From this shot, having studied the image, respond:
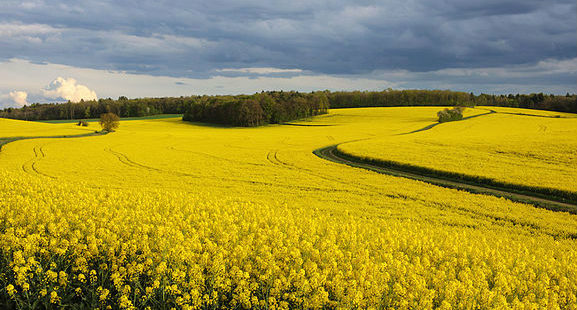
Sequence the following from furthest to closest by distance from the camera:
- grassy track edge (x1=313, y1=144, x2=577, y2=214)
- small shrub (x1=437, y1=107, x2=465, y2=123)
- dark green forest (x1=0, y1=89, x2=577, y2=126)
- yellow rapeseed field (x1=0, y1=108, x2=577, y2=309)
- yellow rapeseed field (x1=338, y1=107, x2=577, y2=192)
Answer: dark green forest (x1=0, y1=89, x2=577, y2=126), small shrub (x1=437, y1=107, x2=465, y2=123), yellow rapeseed field (x1=338, y1=107, x2=577, y2=192), grassy track edge (x1=313, y1=144, x2=577, y2=214), yellow rapeseed field (x1=0, y1=108, x2=577, y2=309)

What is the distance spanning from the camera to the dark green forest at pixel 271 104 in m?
104

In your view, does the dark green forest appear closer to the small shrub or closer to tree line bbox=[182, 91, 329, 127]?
tree line bbox=[182, 91, 329, 127]

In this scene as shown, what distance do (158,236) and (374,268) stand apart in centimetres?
508


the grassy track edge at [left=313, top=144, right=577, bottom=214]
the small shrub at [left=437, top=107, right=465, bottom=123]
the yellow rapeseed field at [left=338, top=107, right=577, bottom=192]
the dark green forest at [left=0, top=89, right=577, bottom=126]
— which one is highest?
the dark green forest at [left=0, top=89, right=577, bottom=126]

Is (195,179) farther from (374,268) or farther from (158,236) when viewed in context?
(374,268)

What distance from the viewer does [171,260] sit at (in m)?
7.37

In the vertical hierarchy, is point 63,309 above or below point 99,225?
below

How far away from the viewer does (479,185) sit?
25.0m

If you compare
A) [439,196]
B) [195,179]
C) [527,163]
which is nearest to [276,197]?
[195,179]

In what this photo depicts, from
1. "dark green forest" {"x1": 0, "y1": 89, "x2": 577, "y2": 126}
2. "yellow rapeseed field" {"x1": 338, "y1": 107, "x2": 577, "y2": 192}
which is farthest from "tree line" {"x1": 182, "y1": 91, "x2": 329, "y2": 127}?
"yellow rapeseed field" {"x1": 338, "y1": 107, "x2": 577, "y2": 192}

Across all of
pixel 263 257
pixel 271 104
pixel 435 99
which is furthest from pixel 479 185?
pixel 435 99

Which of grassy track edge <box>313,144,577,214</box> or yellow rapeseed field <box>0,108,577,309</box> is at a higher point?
yellow rapeseed field <box>0,108,577,309</box>

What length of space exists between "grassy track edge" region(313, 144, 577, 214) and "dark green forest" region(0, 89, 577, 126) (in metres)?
69.4

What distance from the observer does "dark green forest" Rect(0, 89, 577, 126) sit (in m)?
104
